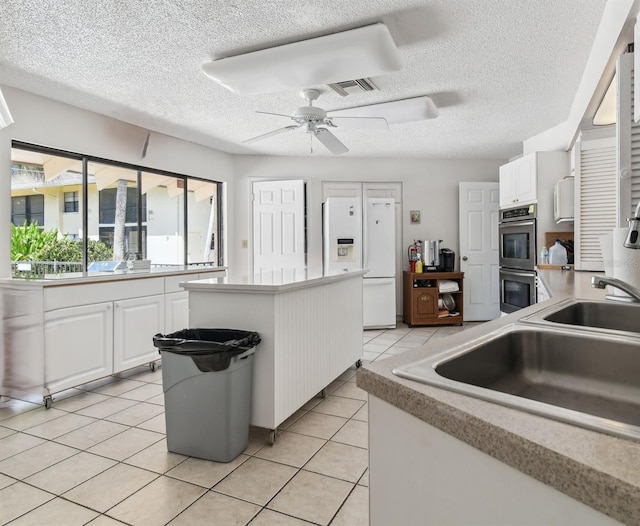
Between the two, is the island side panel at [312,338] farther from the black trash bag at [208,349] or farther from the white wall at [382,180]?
the white wall at [382,180]

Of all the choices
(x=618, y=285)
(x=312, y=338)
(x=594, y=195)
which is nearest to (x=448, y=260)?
(x=594, y=195)

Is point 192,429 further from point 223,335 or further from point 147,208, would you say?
point 147,208

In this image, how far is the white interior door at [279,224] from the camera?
5.89m

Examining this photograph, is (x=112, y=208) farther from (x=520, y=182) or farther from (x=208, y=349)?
(x=520, y=182)

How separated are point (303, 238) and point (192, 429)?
395cm

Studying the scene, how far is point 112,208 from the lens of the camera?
437 cm

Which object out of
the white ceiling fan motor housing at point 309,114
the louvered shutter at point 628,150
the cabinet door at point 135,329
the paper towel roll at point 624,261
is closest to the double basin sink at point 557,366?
the paper towel roll at point 624,261

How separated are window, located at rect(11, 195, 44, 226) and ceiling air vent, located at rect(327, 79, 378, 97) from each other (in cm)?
278

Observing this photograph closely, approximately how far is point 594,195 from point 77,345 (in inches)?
154

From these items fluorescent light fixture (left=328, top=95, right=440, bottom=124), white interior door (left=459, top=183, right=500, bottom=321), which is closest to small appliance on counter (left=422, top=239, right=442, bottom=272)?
white interior door (left=459, top=183, right=500, bottom=321)

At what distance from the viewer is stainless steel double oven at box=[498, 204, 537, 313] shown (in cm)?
475

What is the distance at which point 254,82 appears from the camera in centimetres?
293

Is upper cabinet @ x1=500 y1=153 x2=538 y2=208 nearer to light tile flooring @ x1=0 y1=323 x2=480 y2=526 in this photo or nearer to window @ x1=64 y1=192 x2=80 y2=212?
light tile flooring @ x1=0 y1=323 x2=480 y2=526

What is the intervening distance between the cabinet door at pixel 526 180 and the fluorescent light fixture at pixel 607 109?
60.9 inches
